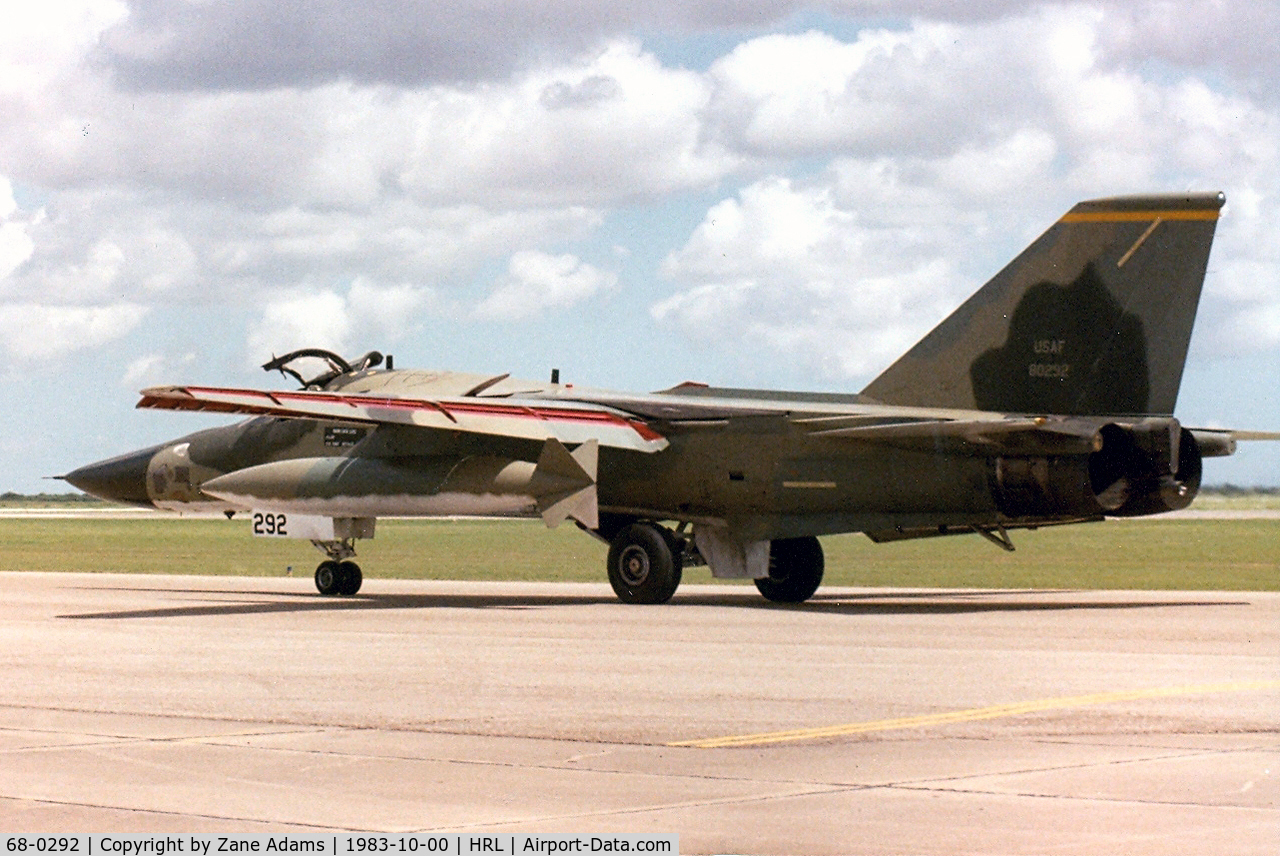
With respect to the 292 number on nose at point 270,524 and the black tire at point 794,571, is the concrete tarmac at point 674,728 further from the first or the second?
the 292 number on nose at point 270,524

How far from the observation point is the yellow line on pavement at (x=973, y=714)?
449 inches

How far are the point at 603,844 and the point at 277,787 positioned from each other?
7.90 feet

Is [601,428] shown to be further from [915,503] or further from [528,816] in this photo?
[528,816]

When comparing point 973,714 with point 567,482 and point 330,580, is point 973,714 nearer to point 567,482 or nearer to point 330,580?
point 567,482

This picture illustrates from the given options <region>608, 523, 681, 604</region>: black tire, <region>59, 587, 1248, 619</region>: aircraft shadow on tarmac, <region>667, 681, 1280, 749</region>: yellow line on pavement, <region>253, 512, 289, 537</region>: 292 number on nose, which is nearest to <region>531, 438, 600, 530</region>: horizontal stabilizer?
<region>608, 523, 681, 604</region>: black tire

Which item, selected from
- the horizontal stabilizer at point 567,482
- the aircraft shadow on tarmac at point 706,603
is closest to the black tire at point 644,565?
the aircraft shadow on tarmac at point 706,603

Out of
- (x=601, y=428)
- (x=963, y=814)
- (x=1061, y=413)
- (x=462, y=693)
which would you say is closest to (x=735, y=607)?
(x=601, y=428)

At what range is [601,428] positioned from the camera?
25.0 metres

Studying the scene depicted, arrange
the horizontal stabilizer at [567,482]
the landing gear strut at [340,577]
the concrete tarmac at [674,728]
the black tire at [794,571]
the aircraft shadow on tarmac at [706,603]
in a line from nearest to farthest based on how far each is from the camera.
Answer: the concrete tarmac at [674,728] < the aircraft shadow on tarmac at [706,603] < the horizontal stabilizer at [567,482] < the black tire at [794,571] < the landing gear strut at [340,577]

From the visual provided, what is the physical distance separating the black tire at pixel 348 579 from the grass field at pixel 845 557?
204 inches
